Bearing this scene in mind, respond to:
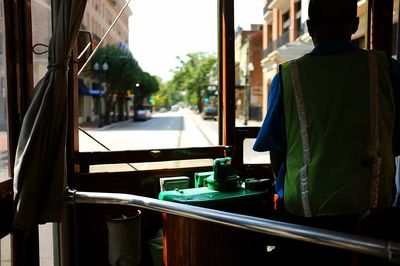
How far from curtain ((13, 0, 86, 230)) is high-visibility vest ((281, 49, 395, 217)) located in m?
1.23

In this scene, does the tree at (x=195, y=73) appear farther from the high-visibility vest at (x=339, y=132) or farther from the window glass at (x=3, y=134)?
the high-visibility vest at (x=339, y=132)

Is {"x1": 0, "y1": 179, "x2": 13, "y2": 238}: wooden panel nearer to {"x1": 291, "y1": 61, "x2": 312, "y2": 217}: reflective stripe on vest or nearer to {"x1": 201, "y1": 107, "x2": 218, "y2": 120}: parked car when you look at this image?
{"x1": 291, "y1": 61, "x2": 312, "y2": 217}: reflective stripe on vest

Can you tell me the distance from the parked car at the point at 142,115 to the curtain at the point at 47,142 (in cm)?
327

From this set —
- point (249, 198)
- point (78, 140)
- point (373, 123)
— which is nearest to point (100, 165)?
point (78, 140)

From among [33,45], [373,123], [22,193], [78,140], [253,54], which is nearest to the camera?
[373,123]

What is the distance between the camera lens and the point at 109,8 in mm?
3127

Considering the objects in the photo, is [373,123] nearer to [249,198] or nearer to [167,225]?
[249,198]

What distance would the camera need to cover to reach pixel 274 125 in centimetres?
141

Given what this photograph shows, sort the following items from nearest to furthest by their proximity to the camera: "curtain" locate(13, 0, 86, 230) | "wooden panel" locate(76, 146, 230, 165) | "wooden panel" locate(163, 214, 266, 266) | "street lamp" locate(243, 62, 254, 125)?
"curtain" locate(13, 0, 86, 230) → "wooden panel" locate(163, 214, 266, 266) → "wooden panel" locate(76, 146, 230, 165) → "street lamp" locate(243, 62, 254, 125)

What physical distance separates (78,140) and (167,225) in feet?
3.43

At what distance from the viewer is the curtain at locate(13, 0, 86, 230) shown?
1926mm

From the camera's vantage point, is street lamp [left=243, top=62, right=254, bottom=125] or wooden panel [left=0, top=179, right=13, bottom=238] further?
street lamp [left=243, top=62, right=254, bottom=125]

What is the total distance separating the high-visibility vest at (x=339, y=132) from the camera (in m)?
1.31

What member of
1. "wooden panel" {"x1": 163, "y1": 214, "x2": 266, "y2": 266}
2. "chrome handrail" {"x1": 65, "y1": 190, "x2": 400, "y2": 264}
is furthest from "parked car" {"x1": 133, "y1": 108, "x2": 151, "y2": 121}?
"chrome handrail" {"x1": 65, "y1": 190, "x2": 400, "y2": 264}
